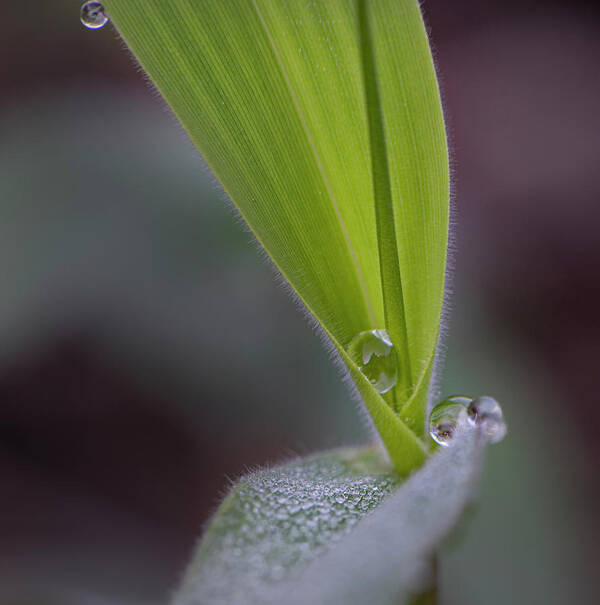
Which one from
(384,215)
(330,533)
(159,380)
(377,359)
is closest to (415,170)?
(384,215)

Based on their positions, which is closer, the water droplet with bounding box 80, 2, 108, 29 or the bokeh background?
the water droplet with bounding box 80, 2, 108, 29

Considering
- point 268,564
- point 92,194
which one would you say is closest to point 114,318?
point 92,194

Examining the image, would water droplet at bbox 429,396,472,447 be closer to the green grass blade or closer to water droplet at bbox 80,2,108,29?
the green grass blade

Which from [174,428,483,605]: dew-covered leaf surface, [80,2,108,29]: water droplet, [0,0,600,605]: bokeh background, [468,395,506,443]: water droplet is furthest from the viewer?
[0,0,600,605]: bokeh background

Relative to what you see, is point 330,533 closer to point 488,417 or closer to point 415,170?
point 488,417

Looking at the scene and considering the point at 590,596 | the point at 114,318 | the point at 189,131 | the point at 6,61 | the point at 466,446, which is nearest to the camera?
the point at 466,446

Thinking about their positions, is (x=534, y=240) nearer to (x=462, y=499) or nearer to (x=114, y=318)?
(x=114, y=318)

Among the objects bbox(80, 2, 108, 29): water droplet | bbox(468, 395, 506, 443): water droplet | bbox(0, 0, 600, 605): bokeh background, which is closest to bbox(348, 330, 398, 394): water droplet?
bbox(468, 395, 506, 443): water droplet
